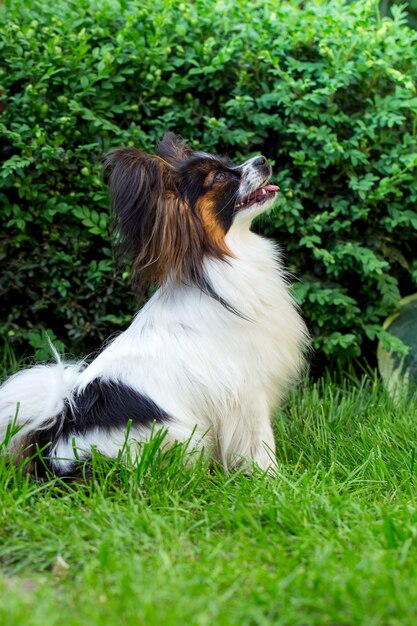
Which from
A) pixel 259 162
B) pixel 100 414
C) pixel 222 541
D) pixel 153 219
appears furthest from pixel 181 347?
pixel 222 541

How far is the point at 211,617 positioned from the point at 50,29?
152 inches

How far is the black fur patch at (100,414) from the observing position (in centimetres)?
356

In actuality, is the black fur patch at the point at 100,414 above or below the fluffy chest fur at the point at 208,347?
below

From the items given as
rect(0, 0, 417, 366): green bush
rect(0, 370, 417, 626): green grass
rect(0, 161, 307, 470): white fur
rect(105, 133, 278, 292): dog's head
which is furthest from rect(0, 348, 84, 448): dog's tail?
rect(0, 0, 417, 366): green bush

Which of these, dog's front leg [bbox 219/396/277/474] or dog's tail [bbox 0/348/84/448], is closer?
dog's tail [bbox 0/348/84/448]

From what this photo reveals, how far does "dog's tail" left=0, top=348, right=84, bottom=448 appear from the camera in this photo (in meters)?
3.61

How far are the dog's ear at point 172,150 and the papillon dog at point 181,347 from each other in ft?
0.28

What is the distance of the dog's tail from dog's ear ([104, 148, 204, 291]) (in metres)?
0.62

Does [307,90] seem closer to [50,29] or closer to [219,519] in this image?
[50,29]

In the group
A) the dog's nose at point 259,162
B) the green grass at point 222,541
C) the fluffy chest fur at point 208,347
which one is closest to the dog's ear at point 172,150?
the dog's nose at point 259,162

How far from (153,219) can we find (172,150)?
0.54 meters

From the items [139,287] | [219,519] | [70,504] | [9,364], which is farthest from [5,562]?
[9,364]

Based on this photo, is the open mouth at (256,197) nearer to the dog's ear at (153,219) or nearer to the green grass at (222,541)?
the dog's ear at (153,219)

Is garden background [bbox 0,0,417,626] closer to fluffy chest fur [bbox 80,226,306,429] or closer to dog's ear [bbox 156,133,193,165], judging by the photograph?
fluffy chest fur [bbox 80,226,306,429]
